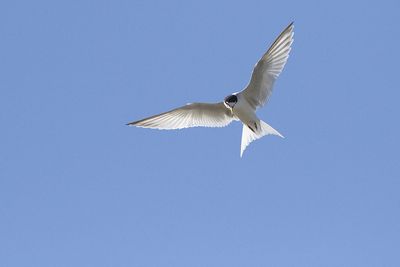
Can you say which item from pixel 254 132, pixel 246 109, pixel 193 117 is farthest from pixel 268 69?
pixel 193 117

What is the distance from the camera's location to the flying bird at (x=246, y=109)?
55.3 feet

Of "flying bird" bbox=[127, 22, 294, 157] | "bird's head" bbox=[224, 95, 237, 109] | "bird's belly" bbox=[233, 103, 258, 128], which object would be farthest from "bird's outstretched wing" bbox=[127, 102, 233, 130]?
"bird's belly" bbox=[233, 103, 258, 128]

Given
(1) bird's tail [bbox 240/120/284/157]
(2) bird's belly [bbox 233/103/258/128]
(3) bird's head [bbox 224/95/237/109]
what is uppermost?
(3) bird's head [bbox 224/95/237/109]

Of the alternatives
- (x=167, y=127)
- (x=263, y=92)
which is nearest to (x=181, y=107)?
(x=167, y=127)

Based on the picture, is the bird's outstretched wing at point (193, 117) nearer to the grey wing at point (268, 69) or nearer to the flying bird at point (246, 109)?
the flying bird at point (246, 109)

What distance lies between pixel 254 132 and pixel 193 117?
1386 millimetres

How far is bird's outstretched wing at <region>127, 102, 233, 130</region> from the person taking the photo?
57.3 ft

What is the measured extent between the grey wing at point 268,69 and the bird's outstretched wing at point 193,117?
0.66 meters

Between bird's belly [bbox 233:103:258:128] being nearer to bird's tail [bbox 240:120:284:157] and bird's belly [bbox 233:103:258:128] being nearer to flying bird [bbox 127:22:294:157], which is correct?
flying bird [bbox 127:22:294:157]

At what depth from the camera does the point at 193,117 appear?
17.9 meters

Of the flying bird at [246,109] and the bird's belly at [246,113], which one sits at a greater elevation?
the flying bird at [246,109]

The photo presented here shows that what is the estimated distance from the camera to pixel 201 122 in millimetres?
17953

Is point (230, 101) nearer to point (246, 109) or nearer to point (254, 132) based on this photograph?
point (246, 109)

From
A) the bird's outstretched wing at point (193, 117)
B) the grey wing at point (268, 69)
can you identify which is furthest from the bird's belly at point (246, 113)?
the bird's outstretched wing at point (193, 117)
